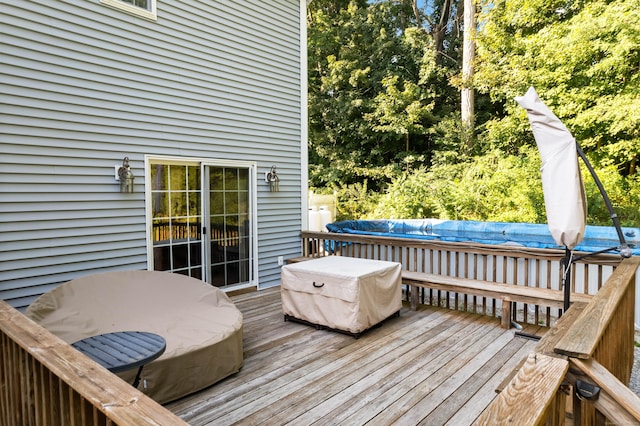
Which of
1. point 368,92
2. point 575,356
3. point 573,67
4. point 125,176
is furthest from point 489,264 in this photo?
point 368,92

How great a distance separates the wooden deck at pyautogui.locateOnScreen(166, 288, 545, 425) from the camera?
8.48 feet

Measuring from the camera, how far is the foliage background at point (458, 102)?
29.4ft

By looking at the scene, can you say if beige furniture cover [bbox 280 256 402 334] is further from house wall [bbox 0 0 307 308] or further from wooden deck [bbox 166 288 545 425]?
house wall [bbox 0 0 307 308]

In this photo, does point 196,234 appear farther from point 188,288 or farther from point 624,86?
point 624,86

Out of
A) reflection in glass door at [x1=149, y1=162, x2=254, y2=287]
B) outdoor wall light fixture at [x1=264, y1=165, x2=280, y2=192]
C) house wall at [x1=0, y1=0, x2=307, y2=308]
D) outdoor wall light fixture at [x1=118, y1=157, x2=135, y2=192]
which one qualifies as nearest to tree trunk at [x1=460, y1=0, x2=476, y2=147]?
house wall at [x1=0, y1=0, x2=307, y2=308]

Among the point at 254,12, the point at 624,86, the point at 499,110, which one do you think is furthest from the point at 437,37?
the point at 254,12

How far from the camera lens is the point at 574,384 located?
150 cm

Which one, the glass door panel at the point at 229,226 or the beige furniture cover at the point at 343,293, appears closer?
the beige furniture cover at the point at 343,293

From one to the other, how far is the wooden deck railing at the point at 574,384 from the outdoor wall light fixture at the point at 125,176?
4.27 meters

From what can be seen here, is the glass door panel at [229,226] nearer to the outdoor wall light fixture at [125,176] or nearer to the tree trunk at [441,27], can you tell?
the outdoor wall light fixture at [125,176]

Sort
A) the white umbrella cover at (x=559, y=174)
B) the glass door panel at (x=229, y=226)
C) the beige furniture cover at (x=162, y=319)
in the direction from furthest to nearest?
the glass door panel at (x=229, y=226)
the white umbrella cover at (x=559, y=174)
the beige furniture cover at (x=162, y=319)

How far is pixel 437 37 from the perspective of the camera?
1510 centimetres

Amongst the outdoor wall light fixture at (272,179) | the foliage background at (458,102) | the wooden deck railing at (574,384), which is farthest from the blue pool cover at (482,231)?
the wooden deck railing at (574,384)

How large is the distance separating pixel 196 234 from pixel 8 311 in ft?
9.92
